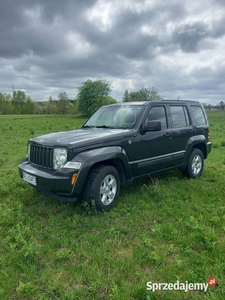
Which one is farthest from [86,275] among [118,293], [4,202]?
[4,202]

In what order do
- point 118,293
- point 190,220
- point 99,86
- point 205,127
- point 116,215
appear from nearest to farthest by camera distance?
point 118,293 < point 190,220 < point 116,215 < point 205,127 < point 99,86

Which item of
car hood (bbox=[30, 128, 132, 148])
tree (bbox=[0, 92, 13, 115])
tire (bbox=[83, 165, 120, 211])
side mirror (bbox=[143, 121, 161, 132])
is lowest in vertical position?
tire (bbox=[83, 165, 120, 211])

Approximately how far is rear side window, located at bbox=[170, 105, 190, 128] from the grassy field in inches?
61.5

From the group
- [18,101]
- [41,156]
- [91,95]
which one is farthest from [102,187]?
[18,101]

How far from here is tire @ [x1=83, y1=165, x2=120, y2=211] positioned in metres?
3.49

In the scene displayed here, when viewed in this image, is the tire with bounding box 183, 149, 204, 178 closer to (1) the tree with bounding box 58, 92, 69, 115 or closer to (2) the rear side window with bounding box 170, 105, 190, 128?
(2) the rear side window with bounding box 170, 105, 190, 128

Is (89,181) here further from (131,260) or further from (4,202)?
(4,202)

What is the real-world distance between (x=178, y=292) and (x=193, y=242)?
0.85 m

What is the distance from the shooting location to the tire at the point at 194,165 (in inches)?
213

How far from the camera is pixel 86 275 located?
238 centimetres

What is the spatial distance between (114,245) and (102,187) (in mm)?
1005

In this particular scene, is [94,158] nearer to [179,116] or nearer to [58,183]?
[58,183]

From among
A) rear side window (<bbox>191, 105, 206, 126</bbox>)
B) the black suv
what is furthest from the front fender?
rear side window (<bbox>191, 105, 206, 126</bbox>)

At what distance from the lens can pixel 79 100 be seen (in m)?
44.5
